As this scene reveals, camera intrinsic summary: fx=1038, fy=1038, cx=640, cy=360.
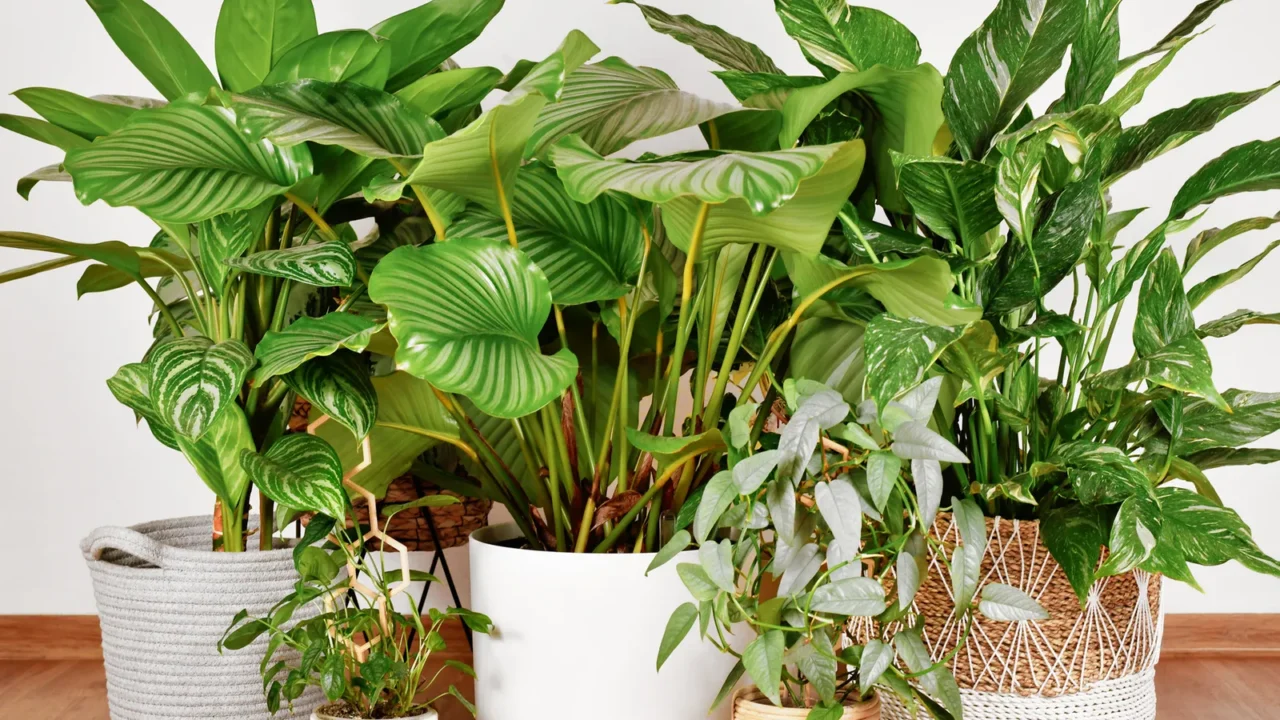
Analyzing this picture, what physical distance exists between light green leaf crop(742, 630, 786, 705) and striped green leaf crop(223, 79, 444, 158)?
502mm

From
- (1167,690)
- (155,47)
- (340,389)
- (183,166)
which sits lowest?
(1167,690)

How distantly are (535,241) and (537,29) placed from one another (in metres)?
0.76

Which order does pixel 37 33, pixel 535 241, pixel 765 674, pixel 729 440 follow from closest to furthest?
1. pixel 765 674
2. pixel 729 440
3. pixel 535 241
4. pixel 37 33

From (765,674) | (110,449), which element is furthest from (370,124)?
(110,449)

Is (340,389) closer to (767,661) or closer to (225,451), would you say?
(225,451)

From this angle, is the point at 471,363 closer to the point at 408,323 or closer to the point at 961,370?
the point at 408,323

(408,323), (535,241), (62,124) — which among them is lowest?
(408,323)

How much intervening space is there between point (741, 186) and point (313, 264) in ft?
1.34

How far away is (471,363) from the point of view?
0.87m

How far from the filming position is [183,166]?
0.98 meters

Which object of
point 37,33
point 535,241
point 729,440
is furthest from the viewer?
point 37,33

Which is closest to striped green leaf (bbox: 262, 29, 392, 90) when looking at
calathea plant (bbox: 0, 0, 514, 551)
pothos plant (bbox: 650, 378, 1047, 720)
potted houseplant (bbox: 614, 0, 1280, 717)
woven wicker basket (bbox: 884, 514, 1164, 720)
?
calathea plant (bbox: 0, 0, 514, 551)

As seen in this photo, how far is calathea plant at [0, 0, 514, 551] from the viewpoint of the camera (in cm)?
93

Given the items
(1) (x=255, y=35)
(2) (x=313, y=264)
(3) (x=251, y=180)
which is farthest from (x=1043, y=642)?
(1) (x=255, y=35)
